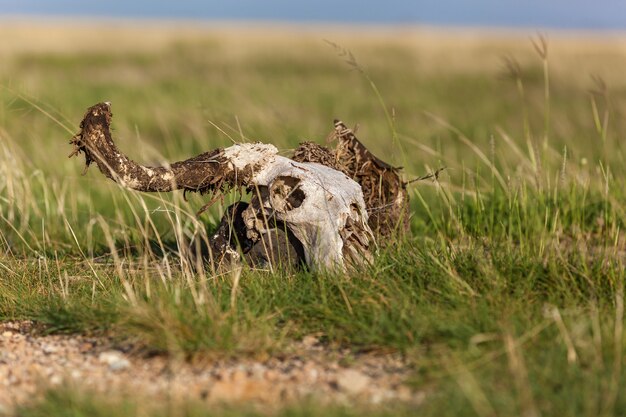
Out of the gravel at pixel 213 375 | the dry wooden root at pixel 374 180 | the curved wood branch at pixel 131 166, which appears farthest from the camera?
the dry wooden root at pixel 374 180

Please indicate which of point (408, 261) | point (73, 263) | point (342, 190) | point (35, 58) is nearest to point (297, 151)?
point (342, 190)

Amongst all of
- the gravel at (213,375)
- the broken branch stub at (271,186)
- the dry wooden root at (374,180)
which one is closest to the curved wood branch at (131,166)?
the broken branch stub at (271,186)

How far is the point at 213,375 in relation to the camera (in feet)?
9.53

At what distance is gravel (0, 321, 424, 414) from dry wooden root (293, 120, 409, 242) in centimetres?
129

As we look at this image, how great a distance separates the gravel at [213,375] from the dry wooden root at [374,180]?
129 cm

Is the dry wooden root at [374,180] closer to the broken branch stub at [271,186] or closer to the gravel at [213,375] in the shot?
the broken branch stub at [271,186]

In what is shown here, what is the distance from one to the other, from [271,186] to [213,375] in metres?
1.21

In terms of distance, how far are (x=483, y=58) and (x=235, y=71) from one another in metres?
6.90

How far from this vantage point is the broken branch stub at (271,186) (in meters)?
3.80

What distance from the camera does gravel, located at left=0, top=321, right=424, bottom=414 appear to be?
273 centimetres

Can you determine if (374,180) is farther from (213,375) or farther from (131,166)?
(213,375)

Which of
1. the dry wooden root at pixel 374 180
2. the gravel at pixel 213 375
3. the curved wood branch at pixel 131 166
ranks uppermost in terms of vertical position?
the curved wood branch at pixel 131 166

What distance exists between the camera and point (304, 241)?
153 inches

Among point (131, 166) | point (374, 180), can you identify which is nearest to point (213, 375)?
point (131, 166)
